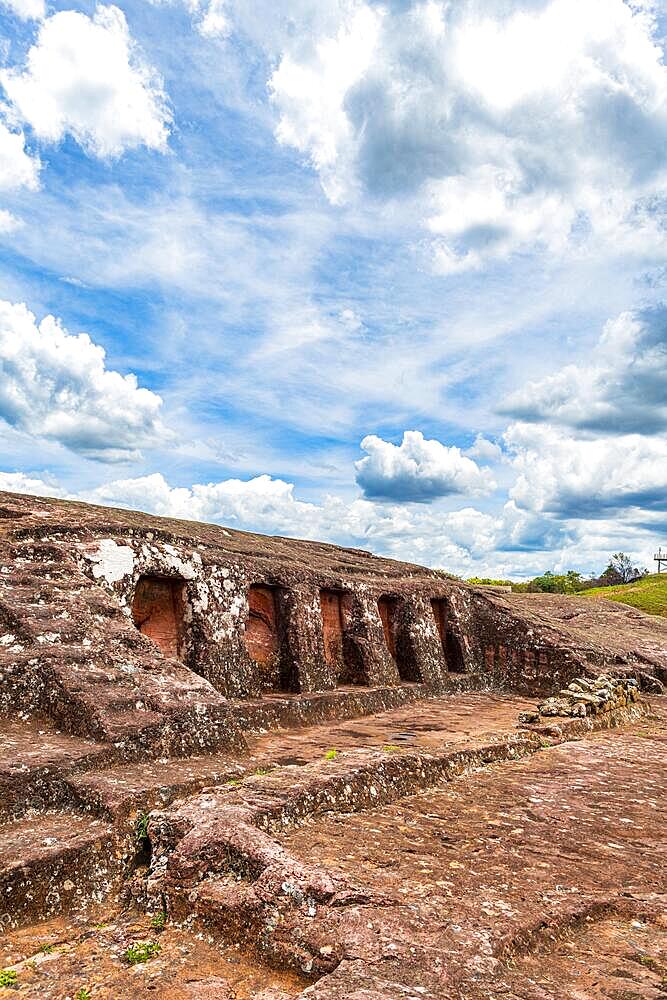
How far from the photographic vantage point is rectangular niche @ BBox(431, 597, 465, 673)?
17.0 meters

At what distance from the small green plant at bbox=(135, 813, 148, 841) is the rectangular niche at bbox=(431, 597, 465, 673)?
39.1 feet

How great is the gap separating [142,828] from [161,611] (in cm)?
559

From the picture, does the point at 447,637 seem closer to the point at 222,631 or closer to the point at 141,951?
the point at 222,631

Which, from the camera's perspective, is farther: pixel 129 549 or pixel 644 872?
pixel 129 549

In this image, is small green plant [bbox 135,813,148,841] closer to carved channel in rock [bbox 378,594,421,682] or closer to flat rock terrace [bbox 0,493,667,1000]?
flat rock terrace [bbox 0,493,667,1000]

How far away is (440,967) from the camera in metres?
3.68

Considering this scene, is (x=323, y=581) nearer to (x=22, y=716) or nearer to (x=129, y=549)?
(x=129, y=549)

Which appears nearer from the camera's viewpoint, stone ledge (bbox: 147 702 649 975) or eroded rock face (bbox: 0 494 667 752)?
stone ledge (bbox: 147 702 649 975)

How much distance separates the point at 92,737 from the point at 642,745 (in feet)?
26.5

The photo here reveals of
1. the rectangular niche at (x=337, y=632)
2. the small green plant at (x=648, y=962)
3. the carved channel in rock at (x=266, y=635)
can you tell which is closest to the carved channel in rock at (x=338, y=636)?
the rectangular niche at (x=337, y=632)

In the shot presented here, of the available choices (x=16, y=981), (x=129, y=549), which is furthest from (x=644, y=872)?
(x=129, y=549)

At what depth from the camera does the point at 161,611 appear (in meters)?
10.9

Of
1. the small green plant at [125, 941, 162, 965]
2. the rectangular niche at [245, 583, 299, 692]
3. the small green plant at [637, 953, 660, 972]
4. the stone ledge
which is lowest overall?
the small green plant at [125, 941, 162, 965]

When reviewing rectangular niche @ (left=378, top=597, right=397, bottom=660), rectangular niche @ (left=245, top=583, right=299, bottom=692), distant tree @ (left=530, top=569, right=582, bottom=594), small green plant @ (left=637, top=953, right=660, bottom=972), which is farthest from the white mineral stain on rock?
distant tree @ (left=530, top=569, right=582, bottom=594)
